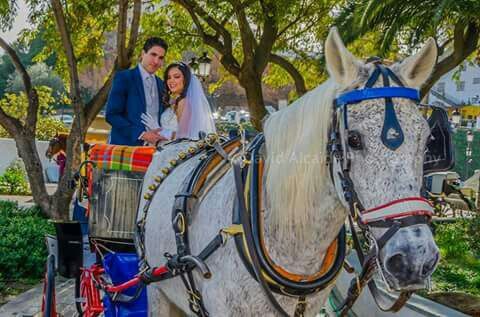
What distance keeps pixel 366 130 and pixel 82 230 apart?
3.15 metres

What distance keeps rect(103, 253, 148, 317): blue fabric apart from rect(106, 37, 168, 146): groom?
893 mm

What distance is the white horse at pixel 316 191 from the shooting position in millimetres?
1923

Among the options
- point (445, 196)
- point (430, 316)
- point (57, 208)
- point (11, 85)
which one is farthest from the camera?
point (11, 85)

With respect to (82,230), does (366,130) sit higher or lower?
higher

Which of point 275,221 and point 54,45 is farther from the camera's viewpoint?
point 54,45

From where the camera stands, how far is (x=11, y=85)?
44094 mm

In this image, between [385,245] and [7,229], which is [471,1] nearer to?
[385,245]

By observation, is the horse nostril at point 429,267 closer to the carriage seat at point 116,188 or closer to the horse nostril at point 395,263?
the horse nostril at point 395,263

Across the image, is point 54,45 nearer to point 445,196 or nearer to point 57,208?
point 57,208

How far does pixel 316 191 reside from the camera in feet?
7.43

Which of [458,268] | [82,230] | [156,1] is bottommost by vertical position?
[458,268]

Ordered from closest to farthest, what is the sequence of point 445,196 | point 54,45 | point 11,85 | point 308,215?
1. point 308,215
2. point 54,45
3. point 445,196
4. point 11,85

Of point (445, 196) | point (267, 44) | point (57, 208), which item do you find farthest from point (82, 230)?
point (445, 196)

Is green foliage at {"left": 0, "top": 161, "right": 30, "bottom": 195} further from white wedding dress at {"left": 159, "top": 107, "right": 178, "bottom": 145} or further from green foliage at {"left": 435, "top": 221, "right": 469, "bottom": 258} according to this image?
white wedding dress at {"left": 159, "top": 107, "right": 178, "bottom": 145}
